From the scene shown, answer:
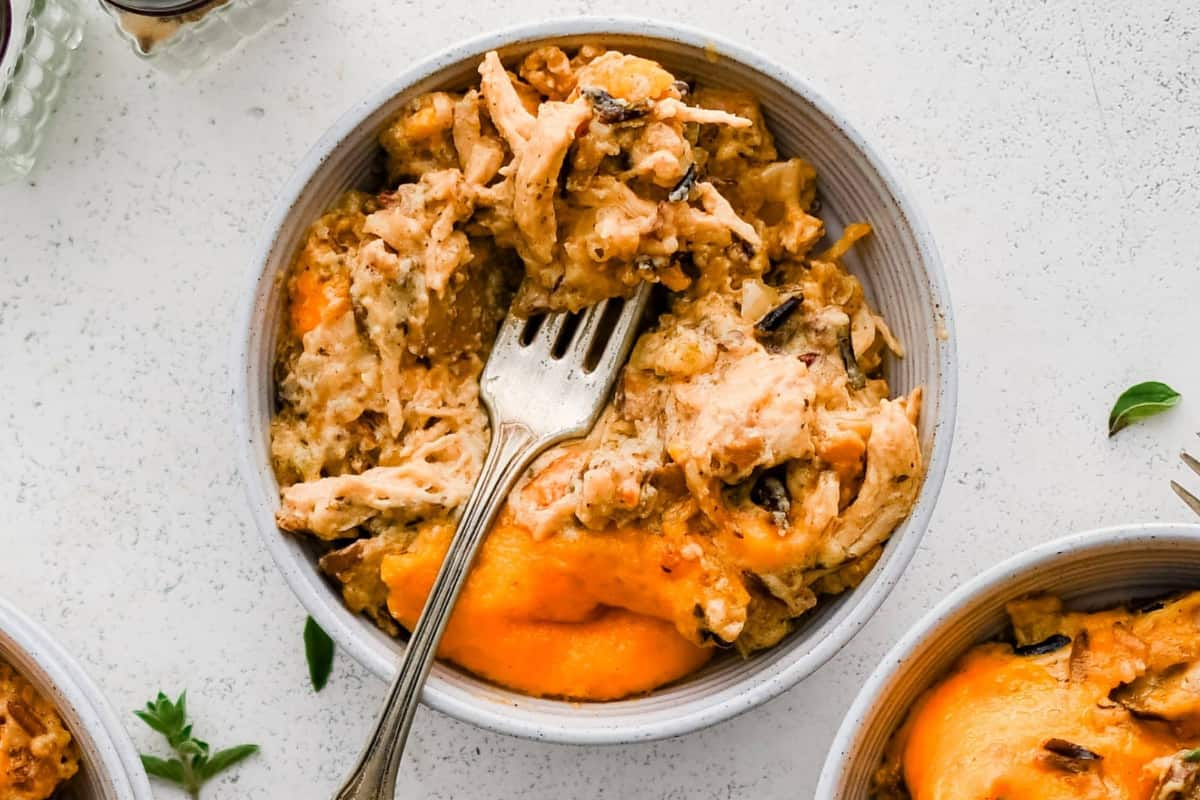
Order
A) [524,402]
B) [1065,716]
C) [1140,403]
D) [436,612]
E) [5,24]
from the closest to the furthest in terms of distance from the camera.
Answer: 1. [1065,716]
2. [436,612]
3. [524,402]
4. [5,24]
5. [1140,403]

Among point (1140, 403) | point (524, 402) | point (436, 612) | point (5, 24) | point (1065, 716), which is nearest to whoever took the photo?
point (1065, 716)

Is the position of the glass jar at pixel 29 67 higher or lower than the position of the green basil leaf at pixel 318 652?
higher

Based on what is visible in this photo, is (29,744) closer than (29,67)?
Yes

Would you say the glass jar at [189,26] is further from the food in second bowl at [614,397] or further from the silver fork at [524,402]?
the silver fork at [524,402]

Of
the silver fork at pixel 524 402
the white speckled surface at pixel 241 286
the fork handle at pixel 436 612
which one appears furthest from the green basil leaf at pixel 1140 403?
the fork handle at pixel 436 612

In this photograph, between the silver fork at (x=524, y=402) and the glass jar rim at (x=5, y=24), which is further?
the glass jar rim at (x=5, y=24)

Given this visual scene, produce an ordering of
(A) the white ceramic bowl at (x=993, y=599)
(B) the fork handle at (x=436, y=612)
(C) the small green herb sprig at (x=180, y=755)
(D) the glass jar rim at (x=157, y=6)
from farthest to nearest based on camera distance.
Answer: (C) the small green herb sprig at (x=180, y=755) < (D) the glass jar rim at (x=157, y=6) < (B) the fork handle at (x=436, y=612) < (A) the white ceramic bowl at (x=993, y=599)

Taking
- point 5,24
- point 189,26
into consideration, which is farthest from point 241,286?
point 5,24

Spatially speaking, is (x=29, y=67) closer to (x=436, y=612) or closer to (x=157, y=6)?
(x=157, y=6)
